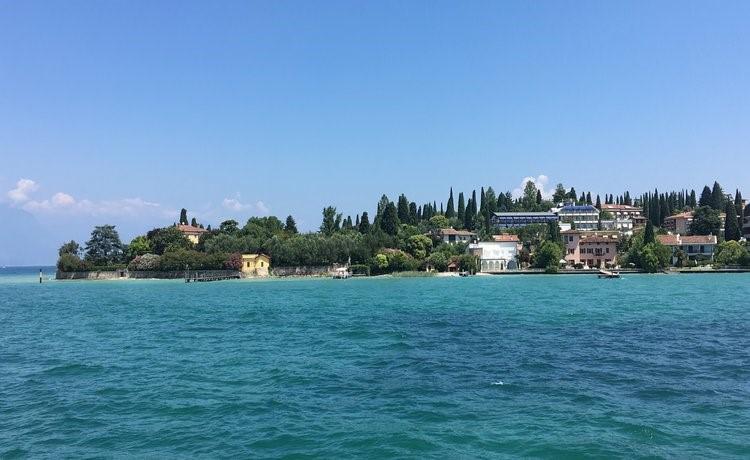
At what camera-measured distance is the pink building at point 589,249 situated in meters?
98.4

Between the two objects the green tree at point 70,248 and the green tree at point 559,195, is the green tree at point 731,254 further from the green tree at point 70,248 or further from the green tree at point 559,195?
the green tree at point 70,248

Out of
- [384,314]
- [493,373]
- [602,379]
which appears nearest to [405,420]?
[493,373]

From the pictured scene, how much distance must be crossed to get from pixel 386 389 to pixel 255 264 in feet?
274

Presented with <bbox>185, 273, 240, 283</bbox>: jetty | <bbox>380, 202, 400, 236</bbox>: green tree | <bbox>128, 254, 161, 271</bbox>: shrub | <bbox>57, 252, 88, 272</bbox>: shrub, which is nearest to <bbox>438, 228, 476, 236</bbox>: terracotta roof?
<bbox>380, 202, 400, 236</bbox>: green tree

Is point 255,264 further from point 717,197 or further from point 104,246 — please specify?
point 717,197

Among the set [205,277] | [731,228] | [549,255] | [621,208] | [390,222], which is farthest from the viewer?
[621,208]

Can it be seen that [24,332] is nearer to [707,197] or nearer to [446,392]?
[446,392]

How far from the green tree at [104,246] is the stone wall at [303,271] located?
31372mm

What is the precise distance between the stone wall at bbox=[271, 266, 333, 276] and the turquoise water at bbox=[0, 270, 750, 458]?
65.2 m

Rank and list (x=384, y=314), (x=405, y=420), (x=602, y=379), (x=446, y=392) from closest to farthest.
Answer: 1. (x=405, y=420)
2. (x=446, y=392)
3. (x=602, y=379)
4. (x=384, y=314)

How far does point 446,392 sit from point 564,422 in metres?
3.26

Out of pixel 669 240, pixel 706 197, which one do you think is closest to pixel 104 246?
pixel 669 240

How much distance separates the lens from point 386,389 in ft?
47.2

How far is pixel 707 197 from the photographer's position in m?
126
